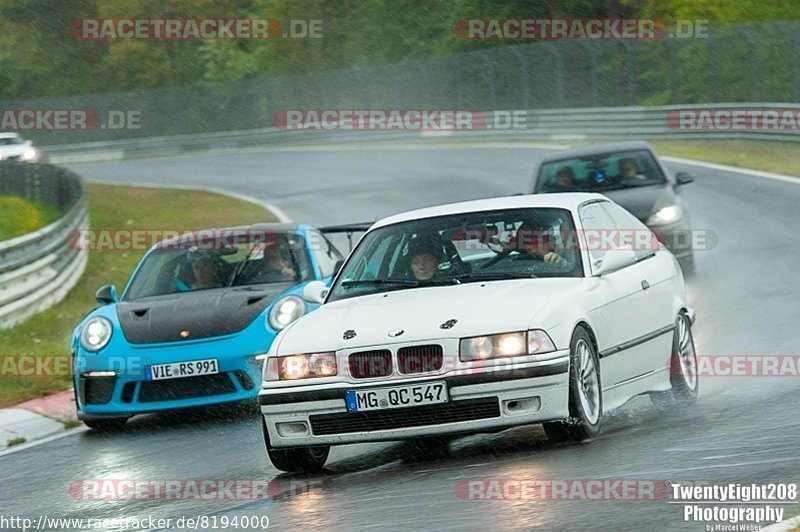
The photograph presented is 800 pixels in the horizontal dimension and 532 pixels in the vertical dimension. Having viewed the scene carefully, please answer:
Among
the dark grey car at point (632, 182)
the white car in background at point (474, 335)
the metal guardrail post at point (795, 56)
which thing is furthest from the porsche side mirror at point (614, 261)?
the metal guardrail post at point (795, 56)

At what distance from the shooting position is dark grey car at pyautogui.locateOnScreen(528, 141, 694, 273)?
52.7 ft

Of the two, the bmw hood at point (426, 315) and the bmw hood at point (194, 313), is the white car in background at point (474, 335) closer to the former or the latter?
the bmw hood at point (426, 315)

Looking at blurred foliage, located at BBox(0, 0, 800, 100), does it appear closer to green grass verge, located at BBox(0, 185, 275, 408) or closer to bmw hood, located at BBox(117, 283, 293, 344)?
green grass verge, located at BBox(0, 185, 275, 408)

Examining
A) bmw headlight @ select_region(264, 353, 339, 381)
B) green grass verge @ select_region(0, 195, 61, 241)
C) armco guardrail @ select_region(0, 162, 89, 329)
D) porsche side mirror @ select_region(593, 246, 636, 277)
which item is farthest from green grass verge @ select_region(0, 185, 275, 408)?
porsche side mirror @ select_region(593, 246, 636, 277)

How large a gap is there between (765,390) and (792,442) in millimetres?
2228

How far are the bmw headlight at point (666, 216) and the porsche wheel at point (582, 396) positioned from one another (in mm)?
8049

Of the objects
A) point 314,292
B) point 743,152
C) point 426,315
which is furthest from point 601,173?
point 743,152

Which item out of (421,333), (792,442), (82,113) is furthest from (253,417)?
(82,113)

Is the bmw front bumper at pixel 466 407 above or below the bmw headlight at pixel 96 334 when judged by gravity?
above

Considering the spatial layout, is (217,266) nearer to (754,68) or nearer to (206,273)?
(206,273)

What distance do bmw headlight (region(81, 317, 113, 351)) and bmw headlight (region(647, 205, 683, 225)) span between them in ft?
22.6

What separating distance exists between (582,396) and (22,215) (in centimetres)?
1955

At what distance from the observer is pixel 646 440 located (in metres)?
7.96

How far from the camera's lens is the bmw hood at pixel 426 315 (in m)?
7.58
